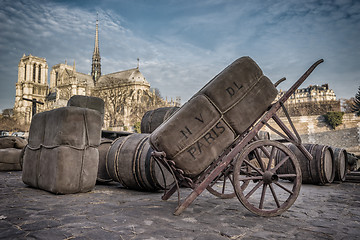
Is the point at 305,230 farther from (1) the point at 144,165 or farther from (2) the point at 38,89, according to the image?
(2) the point at 38,89

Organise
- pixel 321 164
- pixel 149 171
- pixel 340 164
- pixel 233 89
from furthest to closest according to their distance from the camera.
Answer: pixel 340 164 → pixel 321 164 → pixel 149 171 → pixel 233 89

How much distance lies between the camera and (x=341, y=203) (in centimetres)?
446

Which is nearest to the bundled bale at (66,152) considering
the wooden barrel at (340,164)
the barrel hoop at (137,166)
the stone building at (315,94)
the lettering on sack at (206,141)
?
the barrel hoop at (137,166)

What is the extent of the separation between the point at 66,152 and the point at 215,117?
9.52ft

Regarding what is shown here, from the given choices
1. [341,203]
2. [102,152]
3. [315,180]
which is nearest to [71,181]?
[102,152]

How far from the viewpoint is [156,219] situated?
316 cm

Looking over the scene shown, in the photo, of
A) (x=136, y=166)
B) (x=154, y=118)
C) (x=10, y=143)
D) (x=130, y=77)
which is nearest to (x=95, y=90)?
(x=130, y=77)

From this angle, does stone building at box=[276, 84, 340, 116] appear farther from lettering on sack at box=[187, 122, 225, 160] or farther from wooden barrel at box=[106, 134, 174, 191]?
lettering on sack at box=[187, 122, 225, 160]

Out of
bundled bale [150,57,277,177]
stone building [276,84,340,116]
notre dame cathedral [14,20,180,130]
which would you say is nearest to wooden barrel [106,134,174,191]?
bundled bale [150,57,277,177]

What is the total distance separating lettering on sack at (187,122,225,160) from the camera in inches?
131

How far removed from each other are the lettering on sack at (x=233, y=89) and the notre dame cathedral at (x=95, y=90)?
39.8m

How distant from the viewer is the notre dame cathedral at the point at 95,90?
48.7 m

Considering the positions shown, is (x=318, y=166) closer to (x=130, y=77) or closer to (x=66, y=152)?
(x=66, y=152)

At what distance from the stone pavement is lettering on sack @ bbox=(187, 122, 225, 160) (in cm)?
82
